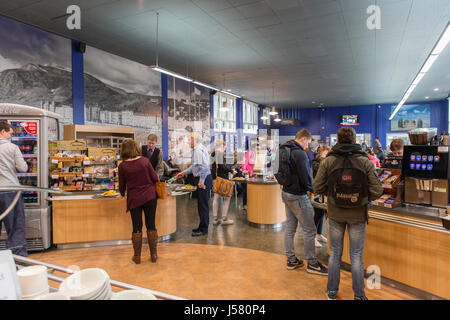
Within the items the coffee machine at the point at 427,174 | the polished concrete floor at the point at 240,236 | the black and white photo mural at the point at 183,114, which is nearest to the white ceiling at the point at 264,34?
the black and white photo mural at the point at 183,114

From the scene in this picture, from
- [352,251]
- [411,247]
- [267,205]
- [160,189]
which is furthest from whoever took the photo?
[267,205]

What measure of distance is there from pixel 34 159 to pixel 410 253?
545cm

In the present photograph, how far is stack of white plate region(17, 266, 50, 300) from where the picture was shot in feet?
3.51

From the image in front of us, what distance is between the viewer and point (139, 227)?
3850mm

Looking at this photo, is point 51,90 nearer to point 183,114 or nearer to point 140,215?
point 140,215

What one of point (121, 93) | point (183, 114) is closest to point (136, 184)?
point (121, 93)

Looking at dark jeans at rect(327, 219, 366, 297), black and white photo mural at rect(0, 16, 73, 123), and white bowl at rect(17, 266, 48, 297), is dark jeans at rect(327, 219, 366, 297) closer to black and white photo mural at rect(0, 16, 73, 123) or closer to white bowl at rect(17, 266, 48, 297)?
white bowl at rect(17, 266, 48, 297)

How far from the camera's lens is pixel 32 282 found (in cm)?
108

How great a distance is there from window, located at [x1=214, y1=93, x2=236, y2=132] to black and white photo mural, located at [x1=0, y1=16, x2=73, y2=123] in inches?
252

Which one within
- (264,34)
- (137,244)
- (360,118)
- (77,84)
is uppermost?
(264,34)

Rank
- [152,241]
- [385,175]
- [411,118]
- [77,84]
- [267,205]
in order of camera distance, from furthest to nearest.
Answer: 1. [411,118]
2. [77,84]
3. [267,205]
4. [152,241]
5. [385,175]

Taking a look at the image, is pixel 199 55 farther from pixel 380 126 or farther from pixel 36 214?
pixel 380 126

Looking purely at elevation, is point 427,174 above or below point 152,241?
above
